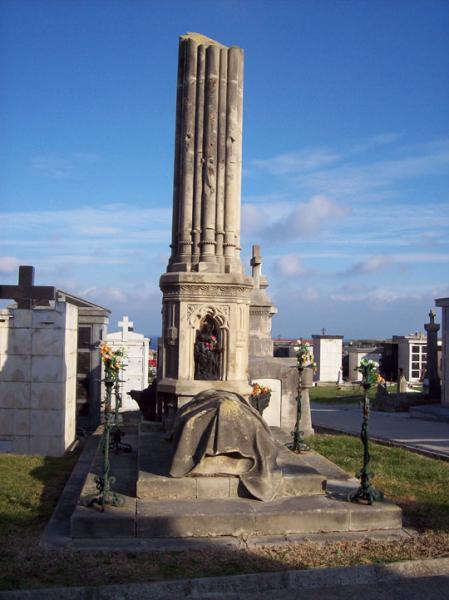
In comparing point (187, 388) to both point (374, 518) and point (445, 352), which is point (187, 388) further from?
point (445, 352)

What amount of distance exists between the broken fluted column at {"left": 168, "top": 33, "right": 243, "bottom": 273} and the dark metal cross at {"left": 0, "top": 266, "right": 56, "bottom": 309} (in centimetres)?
272

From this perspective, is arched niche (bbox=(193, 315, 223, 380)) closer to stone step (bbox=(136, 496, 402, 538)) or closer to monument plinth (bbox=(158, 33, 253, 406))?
monument plinth (bbox=(158, 33, 253, 406))

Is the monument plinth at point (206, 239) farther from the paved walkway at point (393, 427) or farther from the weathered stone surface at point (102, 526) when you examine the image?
the paved walkway at point (393, 427)

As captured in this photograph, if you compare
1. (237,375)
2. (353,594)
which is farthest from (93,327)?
(353,594)

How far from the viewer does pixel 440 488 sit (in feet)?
27.4

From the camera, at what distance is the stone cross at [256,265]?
50.7ft

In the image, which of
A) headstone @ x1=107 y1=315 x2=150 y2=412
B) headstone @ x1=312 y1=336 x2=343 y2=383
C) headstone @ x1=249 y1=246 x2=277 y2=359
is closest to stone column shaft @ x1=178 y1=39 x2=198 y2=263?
headstone @ x1=249 y1=246 x2=277 y2=359

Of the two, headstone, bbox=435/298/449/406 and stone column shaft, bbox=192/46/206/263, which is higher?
stone column shaft, bbox=192/46/206/263

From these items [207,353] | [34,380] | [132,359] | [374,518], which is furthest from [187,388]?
[132,359]

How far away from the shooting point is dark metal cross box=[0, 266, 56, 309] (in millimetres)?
11359

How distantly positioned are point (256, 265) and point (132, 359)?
3.76 meters

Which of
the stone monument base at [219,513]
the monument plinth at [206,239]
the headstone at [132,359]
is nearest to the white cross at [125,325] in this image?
the headstone at [132,359]

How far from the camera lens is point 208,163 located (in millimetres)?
9945

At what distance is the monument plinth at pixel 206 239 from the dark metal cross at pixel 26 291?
268cm
